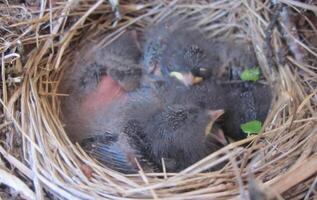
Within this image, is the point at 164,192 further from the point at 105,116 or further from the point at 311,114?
the point at 311,114

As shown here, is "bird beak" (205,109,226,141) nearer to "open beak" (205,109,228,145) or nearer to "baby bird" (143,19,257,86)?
"open beak" (205,109,228,145)

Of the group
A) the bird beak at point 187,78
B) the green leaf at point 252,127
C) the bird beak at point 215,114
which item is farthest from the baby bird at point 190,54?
the green leaf at point 252,127

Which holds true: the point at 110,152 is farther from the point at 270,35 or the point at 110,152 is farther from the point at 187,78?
the point at 270,35

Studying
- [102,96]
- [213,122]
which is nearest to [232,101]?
[213,122]

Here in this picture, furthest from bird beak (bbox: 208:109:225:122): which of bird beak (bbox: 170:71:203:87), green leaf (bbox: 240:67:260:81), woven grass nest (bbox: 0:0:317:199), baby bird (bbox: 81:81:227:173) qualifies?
green leaf (bbox: 240:67:260:81)

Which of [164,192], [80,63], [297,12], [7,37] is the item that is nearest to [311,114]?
[297,12]

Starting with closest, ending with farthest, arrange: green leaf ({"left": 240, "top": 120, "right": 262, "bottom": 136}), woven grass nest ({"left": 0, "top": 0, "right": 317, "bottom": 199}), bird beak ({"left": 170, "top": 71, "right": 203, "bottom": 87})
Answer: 1. woven grass nest ({"left": 0, "top": 0, "right": 317, "bottom": 199})
2. green leaf ({"left": 240, "top": 120, "right": 262, "bottom": 136})
3. bird beak ({"left": 170, "top": 71, "right": 203, "bottom": 87})

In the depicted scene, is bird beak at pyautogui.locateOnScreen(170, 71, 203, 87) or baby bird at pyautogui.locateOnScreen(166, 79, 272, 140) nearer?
baby bird at pyautogui.locateOnScreen(166, 79, 272, 140)
